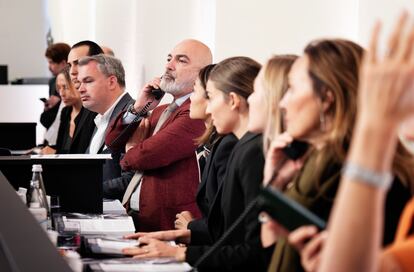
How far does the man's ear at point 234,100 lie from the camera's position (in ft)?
12.6

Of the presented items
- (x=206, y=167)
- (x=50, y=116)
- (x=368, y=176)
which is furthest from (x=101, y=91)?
(x=368, y=176)

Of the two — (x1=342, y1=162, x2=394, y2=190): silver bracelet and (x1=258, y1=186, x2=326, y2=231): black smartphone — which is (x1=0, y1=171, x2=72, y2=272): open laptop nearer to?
(x1=258, y1=186, x2=326, y2=231): black smartphone

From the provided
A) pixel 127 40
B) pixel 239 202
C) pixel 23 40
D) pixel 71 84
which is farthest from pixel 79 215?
pixel 23 40

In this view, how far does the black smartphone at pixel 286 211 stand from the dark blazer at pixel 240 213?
1.35 metres

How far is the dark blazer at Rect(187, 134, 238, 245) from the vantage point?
3.92m

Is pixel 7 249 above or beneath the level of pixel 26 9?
above

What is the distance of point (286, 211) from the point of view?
6.24 ft

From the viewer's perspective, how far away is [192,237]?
412 centimetres

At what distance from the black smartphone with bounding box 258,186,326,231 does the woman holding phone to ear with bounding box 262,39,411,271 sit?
0.48m

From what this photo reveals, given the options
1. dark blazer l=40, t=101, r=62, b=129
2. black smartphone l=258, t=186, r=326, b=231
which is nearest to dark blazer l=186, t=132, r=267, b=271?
black smartphone l=258, t=186, r=326, b=231

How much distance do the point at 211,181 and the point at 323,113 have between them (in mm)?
1618

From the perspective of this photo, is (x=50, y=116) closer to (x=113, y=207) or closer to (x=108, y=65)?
(x=108, y=65)

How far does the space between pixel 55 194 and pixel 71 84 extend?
313 centimetres

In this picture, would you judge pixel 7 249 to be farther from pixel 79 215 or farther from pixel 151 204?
pixel 151 204
